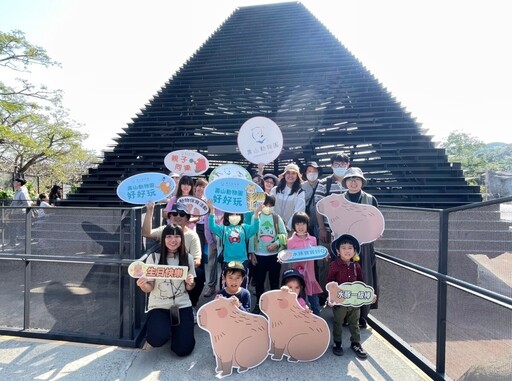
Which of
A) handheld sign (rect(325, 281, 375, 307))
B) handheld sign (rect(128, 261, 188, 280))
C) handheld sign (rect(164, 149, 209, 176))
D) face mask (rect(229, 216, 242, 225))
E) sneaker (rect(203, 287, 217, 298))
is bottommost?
sneaker (rect(203, 287, 217, 298))

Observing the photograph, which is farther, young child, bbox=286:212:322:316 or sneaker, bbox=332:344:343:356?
young child, bbox=286:212:322:316

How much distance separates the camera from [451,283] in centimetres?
234

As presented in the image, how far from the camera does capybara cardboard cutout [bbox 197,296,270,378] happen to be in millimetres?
2443

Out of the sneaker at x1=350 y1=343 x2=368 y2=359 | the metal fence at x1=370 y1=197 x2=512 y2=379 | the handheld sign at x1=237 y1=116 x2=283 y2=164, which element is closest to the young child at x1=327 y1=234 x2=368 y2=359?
the sneaker at x1=350 y1=343 x2=368 y2=359

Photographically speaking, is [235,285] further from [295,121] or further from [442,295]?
[295,121]

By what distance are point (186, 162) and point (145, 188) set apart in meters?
1.40

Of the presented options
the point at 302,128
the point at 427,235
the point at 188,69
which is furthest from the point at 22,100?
the point at 427,235

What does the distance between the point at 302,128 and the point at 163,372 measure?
8.15 metres

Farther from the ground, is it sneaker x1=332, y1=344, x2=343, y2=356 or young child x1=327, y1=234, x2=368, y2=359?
young child x1=327, y1=234, x2=368, y2=359

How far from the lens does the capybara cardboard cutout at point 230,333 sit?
2443mm

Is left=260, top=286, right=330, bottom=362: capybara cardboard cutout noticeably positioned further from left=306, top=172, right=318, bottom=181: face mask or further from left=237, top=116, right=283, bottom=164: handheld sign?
left=237, top=116, right=283, bottom=164: handheld sign

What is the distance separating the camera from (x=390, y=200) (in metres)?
7.67

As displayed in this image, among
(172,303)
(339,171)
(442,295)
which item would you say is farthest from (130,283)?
(442,295)

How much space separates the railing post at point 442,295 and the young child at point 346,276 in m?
0.57
